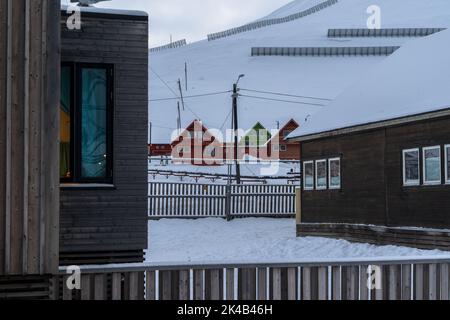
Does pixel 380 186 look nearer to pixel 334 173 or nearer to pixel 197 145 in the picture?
pixel 334 173

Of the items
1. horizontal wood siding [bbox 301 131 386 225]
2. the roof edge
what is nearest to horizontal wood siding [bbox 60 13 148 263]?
the roof edge

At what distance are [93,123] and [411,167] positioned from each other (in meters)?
10.6

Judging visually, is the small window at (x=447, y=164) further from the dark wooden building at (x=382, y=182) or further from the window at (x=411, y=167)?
the window at (x=411, y=167)

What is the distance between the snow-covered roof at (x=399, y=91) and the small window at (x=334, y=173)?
1049mm

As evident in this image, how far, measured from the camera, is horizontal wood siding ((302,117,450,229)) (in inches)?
706

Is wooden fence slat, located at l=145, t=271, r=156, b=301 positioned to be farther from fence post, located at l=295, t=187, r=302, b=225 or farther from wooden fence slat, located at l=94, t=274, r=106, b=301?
fence post, located at l=295, t=187, r=302, b=225

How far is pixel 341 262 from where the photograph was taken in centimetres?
797

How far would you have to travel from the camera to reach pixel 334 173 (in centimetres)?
2320

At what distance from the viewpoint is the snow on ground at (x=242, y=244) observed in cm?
1955

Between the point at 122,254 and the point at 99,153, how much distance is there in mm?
1550

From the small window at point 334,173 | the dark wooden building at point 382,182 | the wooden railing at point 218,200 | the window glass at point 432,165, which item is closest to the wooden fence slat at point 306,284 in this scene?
the dark wooden building at point 382,182

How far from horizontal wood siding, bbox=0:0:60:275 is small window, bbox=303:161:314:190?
17.6m
